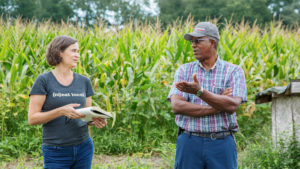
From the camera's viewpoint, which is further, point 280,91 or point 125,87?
point 125,87

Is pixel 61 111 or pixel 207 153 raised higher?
pixel 61 111

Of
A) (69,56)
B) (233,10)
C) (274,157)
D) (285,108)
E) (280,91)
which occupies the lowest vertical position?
(274,157)

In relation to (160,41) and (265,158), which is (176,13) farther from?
(265,158)

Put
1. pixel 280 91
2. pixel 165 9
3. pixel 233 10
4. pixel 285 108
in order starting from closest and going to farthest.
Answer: pixel 280 91 < pixel 285 108 < pixel 233 10 < pixel 165 9

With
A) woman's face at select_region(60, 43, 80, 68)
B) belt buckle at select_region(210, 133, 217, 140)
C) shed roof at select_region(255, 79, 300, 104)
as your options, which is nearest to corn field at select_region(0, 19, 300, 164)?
shed roof at select_region(255, 79, 300, 104)

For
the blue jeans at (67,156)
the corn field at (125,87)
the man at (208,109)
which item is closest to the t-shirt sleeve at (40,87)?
the blue jeans at (67,156)

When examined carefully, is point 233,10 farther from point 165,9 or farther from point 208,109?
point 208,109

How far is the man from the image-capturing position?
7.72 ft

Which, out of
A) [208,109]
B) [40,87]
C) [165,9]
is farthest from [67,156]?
[165,9]

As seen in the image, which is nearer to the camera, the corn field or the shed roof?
the shed roof

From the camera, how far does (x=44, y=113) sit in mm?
2223

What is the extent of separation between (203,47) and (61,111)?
118cm

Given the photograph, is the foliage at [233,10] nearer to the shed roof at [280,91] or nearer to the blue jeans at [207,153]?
the shed roof at [280,91]

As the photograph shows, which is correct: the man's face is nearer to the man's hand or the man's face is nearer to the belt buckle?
the man's hand
